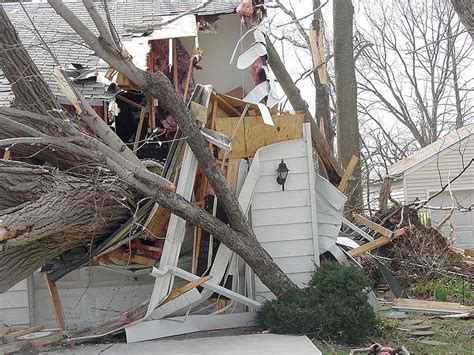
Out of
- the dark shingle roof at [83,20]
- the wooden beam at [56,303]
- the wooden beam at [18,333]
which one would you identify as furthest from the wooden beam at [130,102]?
the wooden beam at [18,333]

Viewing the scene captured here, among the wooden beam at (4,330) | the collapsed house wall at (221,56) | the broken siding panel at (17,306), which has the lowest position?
the wooden beam at (4,330)

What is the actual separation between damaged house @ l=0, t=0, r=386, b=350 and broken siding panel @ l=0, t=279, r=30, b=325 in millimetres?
14

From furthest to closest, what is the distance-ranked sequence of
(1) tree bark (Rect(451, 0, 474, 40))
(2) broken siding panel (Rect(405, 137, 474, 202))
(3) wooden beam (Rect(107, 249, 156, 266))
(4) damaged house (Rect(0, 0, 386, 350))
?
(2) broken siding panel (Rect(405, 137, 474, 202))
(3) wooden beam (Rect(107, 249, 156, 266))
(4) damaged house (Rect(0, 0, 386, 350))
(1) tree bark (Rect(451, 0, 474, 40))

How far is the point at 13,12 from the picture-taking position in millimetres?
11742

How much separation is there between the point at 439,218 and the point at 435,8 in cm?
1232

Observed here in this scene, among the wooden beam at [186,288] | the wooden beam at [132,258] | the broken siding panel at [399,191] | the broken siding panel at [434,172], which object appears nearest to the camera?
the wooden beam at [186,288]

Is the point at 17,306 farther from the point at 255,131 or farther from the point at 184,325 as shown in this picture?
the point at 255,131

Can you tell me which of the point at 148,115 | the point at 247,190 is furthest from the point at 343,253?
the point at 148,115

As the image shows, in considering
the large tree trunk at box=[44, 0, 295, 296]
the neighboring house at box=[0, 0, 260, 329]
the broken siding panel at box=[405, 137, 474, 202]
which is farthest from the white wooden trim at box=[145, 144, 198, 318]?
the broken siding panel at box=[405, 137, 474, 202]

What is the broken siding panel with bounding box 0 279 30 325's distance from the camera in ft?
27.3

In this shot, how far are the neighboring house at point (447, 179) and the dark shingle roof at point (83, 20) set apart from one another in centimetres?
1082

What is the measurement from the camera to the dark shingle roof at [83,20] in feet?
28.7

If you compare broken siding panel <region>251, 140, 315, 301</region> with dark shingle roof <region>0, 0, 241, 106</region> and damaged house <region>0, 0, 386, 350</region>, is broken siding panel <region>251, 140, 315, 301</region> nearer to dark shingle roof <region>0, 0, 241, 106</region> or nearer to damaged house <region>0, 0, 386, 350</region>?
damaged house <region>0, 0, 386, 350</region>

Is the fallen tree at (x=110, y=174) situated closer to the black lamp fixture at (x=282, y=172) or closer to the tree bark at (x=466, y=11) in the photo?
the black lamp fixture at (x=282, y=172)
